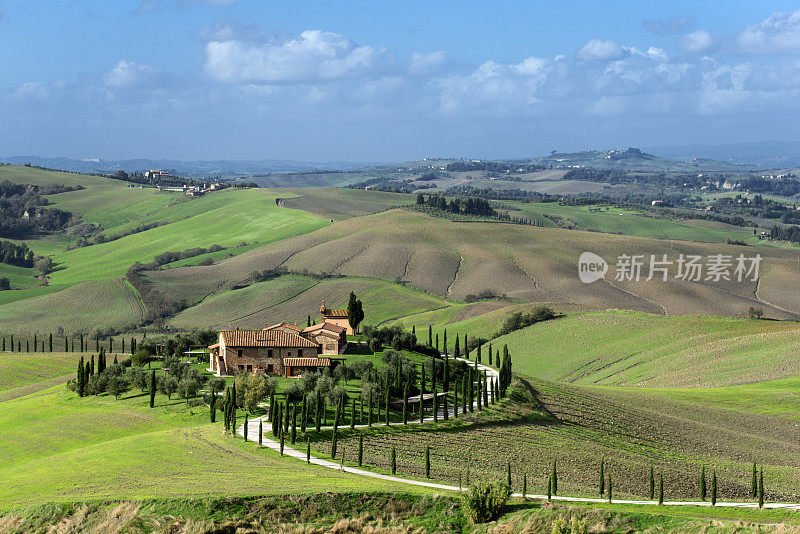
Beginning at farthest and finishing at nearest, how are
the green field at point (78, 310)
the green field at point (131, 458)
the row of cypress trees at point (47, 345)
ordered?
1. the green field at point (78, 310)
2. the row of cypress trees at point (47, 345)
3. the green field at point (131, 458)

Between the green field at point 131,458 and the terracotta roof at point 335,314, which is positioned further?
the terracotta roof at point 335,314

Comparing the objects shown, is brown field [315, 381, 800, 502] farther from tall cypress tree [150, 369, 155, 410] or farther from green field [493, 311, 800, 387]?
tall cypress tree [150, 369, 155, 410]

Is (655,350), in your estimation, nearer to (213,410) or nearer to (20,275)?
(213,410)

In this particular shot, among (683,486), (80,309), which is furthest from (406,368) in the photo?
(80,309)

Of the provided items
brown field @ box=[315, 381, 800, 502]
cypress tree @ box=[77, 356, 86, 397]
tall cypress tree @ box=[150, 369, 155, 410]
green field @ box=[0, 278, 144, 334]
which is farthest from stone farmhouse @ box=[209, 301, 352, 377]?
green field @ box=[0, 278, 144, 334]

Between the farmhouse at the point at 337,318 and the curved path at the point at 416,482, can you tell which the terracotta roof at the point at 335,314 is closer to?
the farmhouse at the point at 337,318

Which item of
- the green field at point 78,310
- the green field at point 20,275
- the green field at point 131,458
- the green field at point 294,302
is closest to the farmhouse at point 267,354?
the green field at point 131,458

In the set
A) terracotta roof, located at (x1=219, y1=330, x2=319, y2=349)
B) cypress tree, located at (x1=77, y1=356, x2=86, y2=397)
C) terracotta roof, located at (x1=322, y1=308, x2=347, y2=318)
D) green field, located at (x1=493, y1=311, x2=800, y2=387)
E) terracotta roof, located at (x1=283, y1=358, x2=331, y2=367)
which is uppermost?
terracotta roof, located at (x1=219, y1=330, x2=319, y2=349)

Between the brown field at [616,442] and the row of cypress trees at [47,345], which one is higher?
the brown field at [616,442]

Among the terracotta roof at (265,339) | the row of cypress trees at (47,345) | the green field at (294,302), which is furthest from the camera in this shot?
the green field at (294,302)
